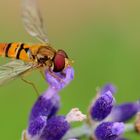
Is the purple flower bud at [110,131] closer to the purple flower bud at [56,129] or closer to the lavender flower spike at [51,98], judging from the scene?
the purple flower bud at [56,129]

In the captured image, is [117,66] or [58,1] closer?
[117,66]

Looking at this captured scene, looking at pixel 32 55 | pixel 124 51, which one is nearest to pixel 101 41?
pixel 124 51

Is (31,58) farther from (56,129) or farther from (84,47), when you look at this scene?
(84,47)

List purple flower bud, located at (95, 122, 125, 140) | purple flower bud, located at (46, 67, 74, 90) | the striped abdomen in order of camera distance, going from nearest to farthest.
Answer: purple flower bud, located at (95, 122, 125, 140) < purple flower bud, located at (46, 67, 74, 90) < the striped abdomen

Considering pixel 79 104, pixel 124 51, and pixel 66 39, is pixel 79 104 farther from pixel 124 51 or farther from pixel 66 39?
pixel 66 39

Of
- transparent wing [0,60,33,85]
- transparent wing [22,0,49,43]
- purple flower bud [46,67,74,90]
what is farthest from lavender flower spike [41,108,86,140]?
transparent wing [22,0,49,43]

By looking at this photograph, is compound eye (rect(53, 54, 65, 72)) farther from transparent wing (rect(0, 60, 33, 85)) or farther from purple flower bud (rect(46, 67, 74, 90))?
transparent wing (rect(0, 60, 33, 85))
